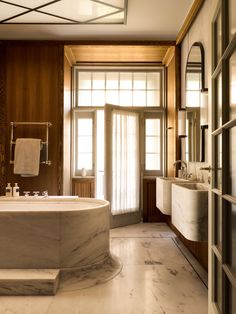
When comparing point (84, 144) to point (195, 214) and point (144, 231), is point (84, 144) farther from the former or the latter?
point (195, 214)

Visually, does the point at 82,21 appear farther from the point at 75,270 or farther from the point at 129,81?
the point at 75,270

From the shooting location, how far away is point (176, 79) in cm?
395

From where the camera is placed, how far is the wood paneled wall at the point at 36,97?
3.98 m

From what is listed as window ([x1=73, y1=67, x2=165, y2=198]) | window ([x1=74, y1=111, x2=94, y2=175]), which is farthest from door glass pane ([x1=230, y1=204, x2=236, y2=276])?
window ([x1=74, y1=111, x2=94, y2=175])

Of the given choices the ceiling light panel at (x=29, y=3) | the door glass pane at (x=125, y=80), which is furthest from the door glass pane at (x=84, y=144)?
the ceiling light panel at (x=29, y=3)

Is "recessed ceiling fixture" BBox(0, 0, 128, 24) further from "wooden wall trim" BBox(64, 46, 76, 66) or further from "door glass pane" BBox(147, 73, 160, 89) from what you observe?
"door glass pane" BBox(147, 73, 160, 89)

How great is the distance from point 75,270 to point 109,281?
293mm

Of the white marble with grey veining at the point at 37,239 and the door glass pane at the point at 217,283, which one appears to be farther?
the white marble with grey veining at the point at 37,239

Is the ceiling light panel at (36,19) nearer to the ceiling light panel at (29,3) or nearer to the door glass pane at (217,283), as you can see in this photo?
the ceiling light panel at (29,3)

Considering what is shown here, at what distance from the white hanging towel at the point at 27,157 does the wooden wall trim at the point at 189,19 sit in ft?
7.32

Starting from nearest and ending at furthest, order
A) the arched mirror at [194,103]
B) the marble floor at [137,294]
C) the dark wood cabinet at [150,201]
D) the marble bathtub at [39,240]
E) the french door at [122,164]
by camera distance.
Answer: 1. the marble floor at [137,294]
2. the marble bathtub at [39,240]
3. the arched mirror at [194,103]
4. the french door at [122,164]
5. the dark wood cabinet at [150,201]

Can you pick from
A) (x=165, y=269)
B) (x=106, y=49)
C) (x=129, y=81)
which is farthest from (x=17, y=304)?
(x=129, y=81)

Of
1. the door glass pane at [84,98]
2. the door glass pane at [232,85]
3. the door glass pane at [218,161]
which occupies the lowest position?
the door glass pane at [218,161]

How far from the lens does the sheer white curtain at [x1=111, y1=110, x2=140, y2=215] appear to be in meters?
4.29
